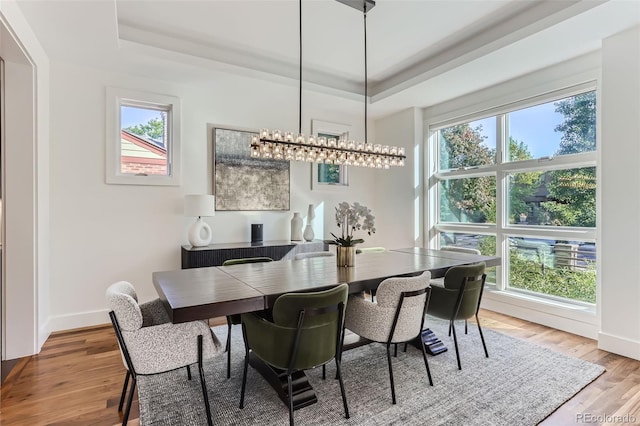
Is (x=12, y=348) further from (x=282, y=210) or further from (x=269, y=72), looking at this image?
(x=269, y=72)

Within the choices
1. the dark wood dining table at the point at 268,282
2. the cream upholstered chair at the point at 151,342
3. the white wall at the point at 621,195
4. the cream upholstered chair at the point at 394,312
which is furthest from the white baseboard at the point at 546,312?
the cream upholstered chair at the point at 151,342

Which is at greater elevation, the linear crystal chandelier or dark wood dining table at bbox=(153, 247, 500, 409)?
the linear crystal chandelier

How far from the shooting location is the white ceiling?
8.79ft

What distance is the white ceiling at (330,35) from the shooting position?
8.79ft

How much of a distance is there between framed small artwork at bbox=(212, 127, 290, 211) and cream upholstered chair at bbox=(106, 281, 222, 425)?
99.1 inches

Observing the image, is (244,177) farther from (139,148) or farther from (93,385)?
(93,385)

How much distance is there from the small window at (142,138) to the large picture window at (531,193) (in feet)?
12.3

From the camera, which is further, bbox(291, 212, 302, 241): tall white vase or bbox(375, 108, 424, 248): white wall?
bbox(375, 108, 424, 248): white wall

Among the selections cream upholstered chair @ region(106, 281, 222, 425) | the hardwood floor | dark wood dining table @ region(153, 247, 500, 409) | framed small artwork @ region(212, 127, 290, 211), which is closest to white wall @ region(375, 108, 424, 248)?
framed small artwork @ region(212, 127, 290, 211)

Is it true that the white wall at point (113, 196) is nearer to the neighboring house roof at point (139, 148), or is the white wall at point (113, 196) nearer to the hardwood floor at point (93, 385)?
the neighboring house roof at point (139, 148)

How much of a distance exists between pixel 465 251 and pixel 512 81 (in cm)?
215

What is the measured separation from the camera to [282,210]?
15.4ft

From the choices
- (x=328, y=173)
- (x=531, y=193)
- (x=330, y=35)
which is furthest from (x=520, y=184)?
(x=330, y=35)

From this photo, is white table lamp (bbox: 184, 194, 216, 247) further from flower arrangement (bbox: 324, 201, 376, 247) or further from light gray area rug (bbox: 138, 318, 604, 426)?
flower arrangement (bbox: 324, 201, 376, 247)
